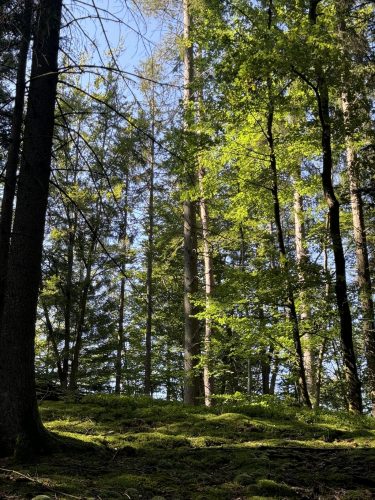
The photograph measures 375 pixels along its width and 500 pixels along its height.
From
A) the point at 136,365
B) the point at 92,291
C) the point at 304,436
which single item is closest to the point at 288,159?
the point at 304,436

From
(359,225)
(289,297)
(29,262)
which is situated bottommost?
(29,262)

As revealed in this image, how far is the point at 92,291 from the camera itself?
1842cm

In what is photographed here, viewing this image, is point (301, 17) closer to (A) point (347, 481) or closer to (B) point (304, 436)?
(B) point (304, 436)

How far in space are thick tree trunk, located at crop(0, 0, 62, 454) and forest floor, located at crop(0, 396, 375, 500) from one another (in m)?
0.38

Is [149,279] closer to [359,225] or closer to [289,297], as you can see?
[359,225]

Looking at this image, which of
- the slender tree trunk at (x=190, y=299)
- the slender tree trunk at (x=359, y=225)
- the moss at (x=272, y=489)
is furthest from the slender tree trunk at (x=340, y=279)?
the moss at (x=272, y=489)

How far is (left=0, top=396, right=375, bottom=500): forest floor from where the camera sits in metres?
3.37

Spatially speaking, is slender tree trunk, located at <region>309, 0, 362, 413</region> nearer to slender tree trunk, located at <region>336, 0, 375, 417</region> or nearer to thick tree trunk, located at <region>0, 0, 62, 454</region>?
slender tree trunk, located at <region>336, 0, 375, 417</region>

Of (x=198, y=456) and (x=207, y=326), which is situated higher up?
(x=207, y=326)

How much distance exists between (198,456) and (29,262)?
2560 mm

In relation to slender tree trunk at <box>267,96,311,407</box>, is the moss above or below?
below

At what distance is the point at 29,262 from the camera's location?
448 cm

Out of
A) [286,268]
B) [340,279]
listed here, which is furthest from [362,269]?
[286,268]

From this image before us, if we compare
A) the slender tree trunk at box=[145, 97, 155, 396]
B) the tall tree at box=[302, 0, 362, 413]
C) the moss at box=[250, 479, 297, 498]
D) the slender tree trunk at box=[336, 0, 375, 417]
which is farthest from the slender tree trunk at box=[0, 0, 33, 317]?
the slender tree trunk at box=[145, 97, 155, 396]
